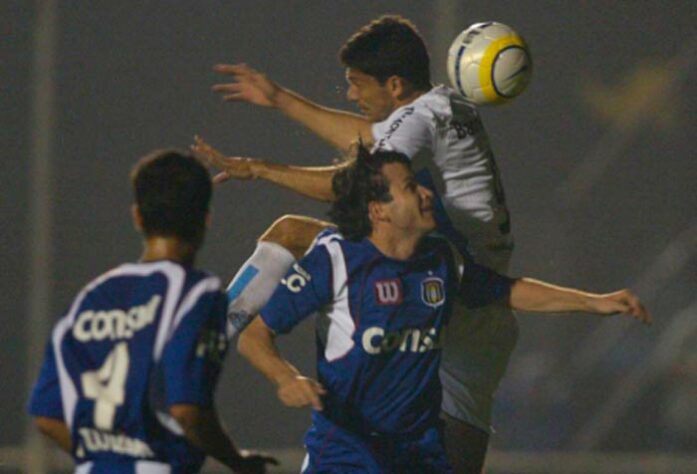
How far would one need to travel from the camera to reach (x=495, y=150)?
9.51 m

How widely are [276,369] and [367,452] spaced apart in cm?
39

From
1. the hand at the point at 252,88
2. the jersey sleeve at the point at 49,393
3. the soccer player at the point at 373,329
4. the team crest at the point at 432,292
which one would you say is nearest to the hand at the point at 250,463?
the jersey sleeve at the point at 49,393

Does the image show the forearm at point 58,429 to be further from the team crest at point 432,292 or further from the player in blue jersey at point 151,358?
the team crest at point 432,292

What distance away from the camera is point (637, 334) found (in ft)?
32.0

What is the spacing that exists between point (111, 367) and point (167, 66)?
623cm

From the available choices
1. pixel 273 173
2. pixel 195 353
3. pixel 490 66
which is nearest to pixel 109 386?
pixel 195 353

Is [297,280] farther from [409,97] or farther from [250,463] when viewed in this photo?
[250,463]

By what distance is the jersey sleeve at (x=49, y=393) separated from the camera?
3299mm

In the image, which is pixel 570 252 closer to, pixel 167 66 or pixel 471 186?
pixel 167 66

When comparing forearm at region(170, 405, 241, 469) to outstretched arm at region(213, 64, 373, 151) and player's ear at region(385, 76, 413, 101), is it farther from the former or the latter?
player's ear at region(385, 76, 413, 101)

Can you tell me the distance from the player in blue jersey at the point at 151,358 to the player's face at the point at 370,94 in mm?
1683

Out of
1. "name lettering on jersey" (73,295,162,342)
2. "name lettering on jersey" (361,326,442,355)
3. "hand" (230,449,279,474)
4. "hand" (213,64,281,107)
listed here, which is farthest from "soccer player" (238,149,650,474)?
"name lettering on jersey" (73,295,162,342)

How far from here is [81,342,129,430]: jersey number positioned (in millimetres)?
3203

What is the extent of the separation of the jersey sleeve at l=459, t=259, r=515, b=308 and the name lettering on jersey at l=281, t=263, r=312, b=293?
550mm
